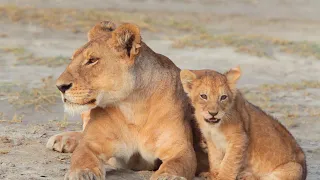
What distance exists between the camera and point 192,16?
60.7 ft

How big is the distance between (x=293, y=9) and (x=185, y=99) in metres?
14.3

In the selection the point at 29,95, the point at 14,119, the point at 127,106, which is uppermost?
the point at 127,106

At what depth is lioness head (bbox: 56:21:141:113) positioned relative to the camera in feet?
19.4

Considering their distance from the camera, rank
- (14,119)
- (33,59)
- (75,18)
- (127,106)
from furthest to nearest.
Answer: (75,18)
(33,59)
(14,119)
(127,106)

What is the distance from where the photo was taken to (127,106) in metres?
6.12

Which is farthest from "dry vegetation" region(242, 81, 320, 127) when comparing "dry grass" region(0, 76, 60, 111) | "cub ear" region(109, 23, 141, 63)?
"cub ear" region(109, 23, 141, 63)

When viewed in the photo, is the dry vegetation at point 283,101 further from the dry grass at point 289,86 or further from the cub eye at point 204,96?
the cub eye at point 204,96

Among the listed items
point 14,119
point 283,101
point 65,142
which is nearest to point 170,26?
point 283,101

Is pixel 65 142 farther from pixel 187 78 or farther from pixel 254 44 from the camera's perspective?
pixel 254 44

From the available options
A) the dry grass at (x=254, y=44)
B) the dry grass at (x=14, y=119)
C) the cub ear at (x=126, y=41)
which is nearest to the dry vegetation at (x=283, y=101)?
the dry grass at (x=254, y=44)

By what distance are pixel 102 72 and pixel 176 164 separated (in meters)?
0.78

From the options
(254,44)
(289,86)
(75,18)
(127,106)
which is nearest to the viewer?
(127,106)

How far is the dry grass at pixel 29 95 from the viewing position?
969 cm

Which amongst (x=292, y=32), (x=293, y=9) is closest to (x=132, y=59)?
(x=292, y=32)
